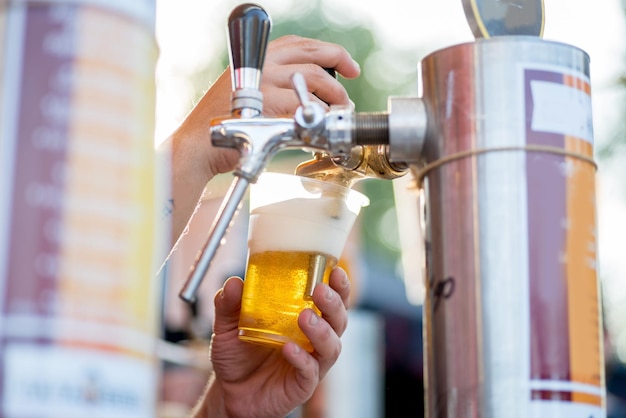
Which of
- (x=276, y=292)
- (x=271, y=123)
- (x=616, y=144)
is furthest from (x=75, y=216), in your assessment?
(x=616, y=144)

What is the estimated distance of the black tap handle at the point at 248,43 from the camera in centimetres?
94

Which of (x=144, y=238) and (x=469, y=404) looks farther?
(x=469, y=404)

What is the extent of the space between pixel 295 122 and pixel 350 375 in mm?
4828

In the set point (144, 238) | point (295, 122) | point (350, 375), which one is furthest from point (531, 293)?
point (350, 375)

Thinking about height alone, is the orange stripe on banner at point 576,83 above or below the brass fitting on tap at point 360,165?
above

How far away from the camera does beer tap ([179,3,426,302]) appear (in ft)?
2.94

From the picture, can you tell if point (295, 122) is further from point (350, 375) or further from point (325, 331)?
point (350, 375)

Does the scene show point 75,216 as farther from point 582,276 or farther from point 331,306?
point 331,306

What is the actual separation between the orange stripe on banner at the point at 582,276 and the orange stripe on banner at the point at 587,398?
1cm

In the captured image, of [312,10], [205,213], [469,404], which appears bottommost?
[469,404]

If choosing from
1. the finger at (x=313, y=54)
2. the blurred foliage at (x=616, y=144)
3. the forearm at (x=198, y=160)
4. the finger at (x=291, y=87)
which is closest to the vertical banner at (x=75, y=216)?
the finger at (x=291, y=87)

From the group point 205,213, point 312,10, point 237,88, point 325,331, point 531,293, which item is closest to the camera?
point 531,293

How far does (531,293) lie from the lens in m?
0.84

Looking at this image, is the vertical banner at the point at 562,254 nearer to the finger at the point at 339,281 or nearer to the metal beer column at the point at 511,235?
the metal beer column at the point at 511,235
